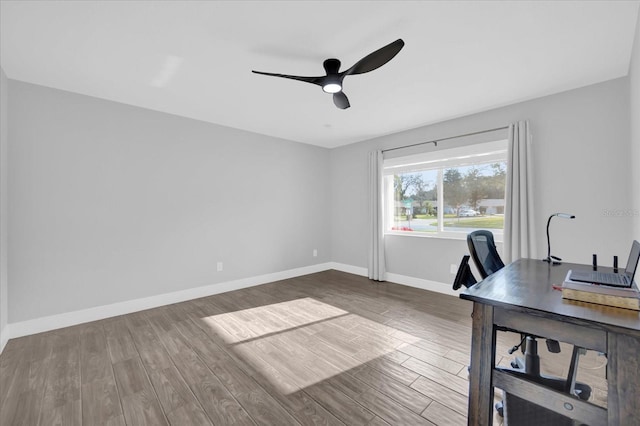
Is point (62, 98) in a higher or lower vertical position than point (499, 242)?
higher

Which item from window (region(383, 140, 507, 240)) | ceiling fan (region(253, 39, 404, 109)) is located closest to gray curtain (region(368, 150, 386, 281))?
window (region(383, 140, 507, 240))

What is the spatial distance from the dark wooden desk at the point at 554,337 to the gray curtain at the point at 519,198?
2.01 meters

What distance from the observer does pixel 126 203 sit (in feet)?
10.8

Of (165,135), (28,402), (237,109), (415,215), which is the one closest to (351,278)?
(415,215)

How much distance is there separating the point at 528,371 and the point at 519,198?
2.08 m

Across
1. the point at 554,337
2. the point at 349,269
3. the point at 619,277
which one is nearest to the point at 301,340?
the point at 554,337

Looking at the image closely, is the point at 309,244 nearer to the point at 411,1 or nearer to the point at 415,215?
the point at 415,215

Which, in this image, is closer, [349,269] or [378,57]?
[378,57]

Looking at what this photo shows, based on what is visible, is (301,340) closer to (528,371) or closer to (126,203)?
(528,371)

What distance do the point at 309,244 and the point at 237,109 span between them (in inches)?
108

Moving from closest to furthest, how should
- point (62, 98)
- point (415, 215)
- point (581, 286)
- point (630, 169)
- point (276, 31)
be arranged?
1. point (581, 286)
2. point (276, 31)
3. point (630, 169)
4. point (62, 98)
5. point (415, 215)

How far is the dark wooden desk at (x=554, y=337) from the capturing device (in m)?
0.93

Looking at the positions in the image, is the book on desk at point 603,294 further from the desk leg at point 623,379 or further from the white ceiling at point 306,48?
the white ceiling at point 306,48

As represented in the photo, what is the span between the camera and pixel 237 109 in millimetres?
3471
